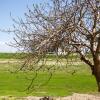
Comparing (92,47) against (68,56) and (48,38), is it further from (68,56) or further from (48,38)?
(48,38)

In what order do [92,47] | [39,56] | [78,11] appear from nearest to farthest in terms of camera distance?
[39,56]
[78,11]
[92,47]

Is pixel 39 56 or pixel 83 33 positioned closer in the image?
pixel 39 56

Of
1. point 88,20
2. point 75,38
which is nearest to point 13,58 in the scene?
point 75,38

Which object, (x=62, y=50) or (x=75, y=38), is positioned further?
(x=75, y=38)

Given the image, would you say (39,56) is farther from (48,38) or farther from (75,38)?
(75,38)

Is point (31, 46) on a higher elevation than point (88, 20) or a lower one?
lower

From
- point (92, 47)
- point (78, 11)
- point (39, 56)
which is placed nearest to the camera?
A: point (39, 56)

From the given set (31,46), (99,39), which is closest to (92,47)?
(99,39)

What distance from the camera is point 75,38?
1123 centimetres

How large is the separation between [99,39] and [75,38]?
72cm

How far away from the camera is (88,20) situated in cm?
1166

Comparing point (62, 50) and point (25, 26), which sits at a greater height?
point (25, 26)

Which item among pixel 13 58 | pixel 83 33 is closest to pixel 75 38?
pixel 83 33

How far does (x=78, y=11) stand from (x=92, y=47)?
1295mm
